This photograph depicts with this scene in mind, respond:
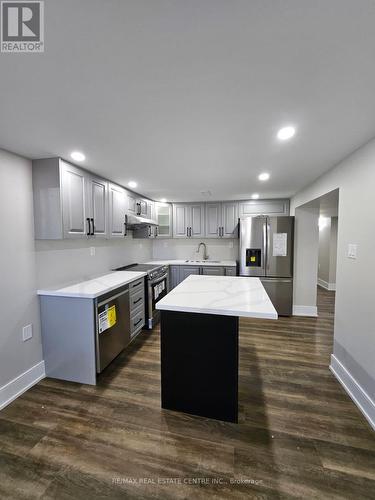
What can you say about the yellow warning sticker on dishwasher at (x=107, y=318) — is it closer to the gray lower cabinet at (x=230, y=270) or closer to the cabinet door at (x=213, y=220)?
the gray lower cabinet at (x=230, y=270)

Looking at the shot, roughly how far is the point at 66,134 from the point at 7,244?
1123 mm

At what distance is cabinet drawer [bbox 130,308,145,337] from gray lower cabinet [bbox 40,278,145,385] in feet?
1.42

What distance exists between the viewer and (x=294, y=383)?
85.1 inches

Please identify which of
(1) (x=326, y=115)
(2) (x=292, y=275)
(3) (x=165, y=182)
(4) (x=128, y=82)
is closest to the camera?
(4) (x=128, y=82)

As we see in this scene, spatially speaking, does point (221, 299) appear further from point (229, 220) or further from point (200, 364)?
point (229, 220)

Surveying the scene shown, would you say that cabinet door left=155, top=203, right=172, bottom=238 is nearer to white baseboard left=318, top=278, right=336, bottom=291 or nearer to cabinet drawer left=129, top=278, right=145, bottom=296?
A: cabinet drawer left=129, top=278, right=145, bottom=296

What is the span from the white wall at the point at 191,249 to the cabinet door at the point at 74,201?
9.29ft

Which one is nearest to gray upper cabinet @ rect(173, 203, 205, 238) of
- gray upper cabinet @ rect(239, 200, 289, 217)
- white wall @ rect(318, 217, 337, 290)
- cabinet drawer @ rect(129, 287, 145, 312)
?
gray upper cabinet @ rect(239, 200, 289, 217)

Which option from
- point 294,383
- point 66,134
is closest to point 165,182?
point 66,134

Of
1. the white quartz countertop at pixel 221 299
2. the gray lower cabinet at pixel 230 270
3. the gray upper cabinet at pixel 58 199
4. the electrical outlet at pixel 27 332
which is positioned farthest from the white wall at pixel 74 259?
the gray lower cabinet at pixel 230 270

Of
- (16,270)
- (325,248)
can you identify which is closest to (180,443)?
(16,270)

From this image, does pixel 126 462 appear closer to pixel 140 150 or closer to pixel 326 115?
pixel 140 150

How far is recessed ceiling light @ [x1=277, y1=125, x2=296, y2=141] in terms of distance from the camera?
1.57m

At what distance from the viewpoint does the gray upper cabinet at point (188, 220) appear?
475cm
